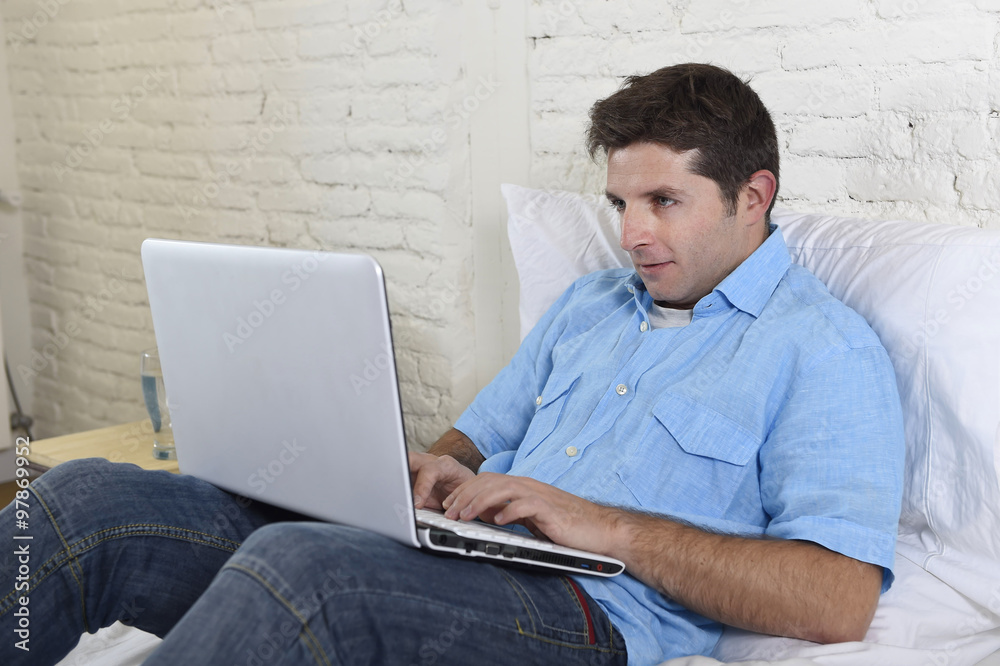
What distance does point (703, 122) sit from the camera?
1.21 meters

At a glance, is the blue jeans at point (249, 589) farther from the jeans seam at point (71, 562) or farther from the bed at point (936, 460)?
the bed at point (936, 460)

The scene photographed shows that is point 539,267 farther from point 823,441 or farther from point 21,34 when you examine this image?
point 21,34

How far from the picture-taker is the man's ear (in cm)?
126

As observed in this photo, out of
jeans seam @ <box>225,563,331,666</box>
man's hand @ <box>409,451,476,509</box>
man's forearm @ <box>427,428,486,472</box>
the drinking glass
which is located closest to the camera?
jeans seam @ <box>225,563,331,666</box>

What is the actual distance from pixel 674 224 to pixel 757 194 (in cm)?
14

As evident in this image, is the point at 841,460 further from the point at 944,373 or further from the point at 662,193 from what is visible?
the point at 662,193

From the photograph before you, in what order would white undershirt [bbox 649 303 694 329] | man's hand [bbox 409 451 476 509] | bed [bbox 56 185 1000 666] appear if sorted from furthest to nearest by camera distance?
white undershirt [bbox 649 303 694 329]
man's hand [bbox 409 451 476 509]
bed [bbox 56 185 1000 666]

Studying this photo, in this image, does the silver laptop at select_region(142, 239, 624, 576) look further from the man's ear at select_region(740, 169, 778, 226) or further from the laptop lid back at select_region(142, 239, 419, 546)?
the man's ear at select_region(740, 169, 778, 226)

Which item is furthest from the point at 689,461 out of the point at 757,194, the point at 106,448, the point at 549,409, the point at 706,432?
the point at 106,448

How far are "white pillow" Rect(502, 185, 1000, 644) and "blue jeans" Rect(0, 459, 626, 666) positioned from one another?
16.2 inches

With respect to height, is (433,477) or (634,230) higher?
(634,230)

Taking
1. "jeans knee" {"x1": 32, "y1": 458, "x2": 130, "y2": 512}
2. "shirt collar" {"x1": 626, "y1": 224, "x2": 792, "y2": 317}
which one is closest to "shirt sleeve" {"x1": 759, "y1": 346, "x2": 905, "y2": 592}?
"shirt collar" {"x1": 626, "y1": 224, "x2": 792, "y2": 317}

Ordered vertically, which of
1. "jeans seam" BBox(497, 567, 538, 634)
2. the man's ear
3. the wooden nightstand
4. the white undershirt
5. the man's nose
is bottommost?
the wooden nightstand

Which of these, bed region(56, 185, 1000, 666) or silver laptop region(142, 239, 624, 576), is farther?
bed region(56, 185, 1000, 666)
